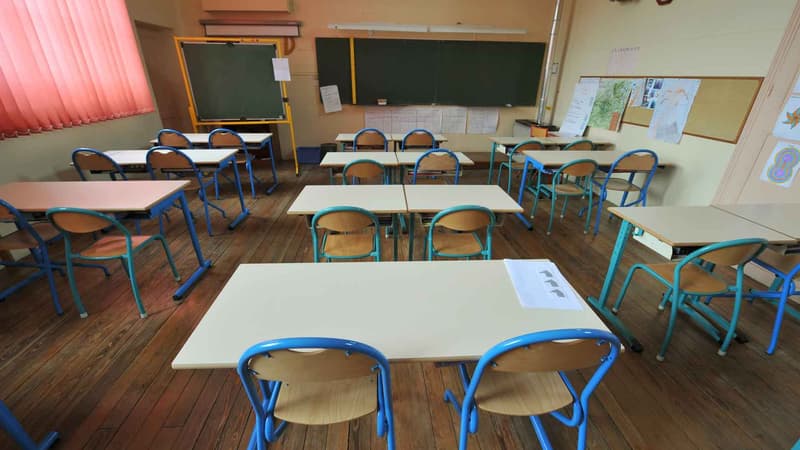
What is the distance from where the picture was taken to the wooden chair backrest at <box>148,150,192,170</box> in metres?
2.96

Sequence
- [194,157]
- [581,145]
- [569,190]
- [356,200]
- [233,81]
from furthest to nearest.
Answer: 1. [233,81]
2. [581,145]
3. [569,190]
4. [194,157]
5. [356,200]

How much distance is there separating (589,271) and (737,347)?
3.02 ft

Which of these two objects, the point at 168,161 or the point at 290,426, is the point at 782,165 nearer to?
the point at 290,426

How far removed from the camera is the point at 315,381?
0.89 meters

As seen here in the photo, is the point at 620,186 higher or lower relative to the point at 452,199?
lower

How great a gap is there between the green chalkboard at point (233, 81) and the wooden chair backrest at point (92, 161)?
2342 mm

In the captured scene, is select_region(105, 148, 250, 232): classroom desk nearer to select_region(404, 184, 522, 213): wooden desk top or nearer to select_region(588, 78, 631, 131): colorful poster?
select_region(404, 184, 522, 213): wooden desk top

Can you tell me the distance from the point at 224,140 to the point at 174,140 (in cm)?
57

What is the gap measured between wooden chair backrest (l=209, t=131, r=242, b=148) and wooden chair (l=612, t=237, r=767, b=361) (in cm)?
415

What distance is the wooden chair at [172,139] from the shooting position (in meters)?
3.81

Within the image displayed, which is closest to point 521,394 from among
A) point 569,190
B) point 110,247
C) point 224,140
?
point 110,247

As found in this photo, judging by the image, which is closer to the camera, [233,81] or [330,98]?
[233,81]

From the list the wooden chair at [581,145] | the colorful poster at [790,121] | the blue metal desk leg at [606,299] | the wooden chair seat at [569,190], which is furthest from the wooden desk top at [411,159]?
the colorful poster at [790,121]

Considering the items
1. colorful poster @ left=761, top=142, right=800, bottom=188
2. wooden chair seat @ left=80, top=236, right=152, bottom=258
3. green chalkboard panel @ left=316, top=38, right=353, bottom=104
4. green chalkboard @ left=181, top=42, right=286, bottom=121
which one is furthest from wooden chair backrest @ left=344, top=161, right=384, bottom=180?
green chalkboard panel @ left=316, top=38, right=353, bottom=104
